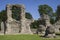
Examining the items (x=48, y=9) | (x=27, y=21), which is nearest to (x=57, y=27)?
(x=27, y=21)

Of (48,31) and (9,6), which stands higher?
(9,6)

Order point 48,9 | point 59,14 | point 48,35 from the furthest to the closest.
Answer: point 48,9 < point 59,14 < point 48,35

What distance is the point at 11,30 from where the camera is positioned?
127 feet

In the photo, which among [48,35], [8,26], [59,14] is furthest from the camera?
[59,14]

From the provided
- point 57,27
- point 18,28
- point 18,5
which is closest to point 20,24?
point 18,28

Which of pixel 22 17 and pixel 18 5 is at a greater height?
pixel 18 5

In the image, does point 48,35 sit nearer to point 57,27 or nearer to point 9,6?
point 9,6

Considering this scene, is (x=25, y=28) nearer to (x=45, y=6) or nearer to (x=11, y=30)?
(x=11, y=30)

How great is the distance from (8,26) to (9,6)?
4.32 meters

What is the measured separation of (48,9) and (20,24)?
150 ft

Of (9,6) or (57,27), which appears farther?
(57,27)

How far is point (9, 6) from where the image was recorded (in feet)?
132

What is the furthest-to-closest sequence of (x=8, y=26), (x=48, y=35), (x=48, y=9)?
(x=48, y=9)
(x=8, y=26)
(x=48, y=35)

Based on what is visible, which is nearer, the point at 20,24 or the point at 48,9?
the point at 20,24
